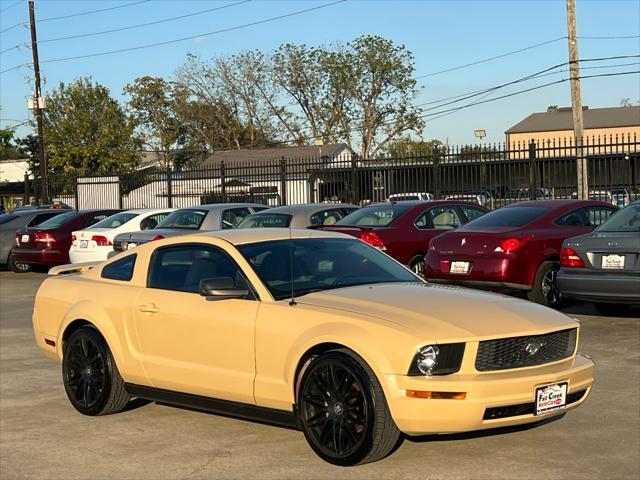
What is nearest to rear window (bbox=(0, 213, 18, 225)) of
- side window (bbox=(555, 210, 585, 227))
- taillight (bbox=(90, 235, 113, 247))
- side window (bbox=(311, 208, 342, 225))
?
taillight (bbox=(90, 235, 113, 247))

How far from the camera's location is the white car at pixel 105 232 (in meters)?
20.3

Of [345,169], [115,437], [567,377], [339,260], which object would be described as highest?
[345,169]

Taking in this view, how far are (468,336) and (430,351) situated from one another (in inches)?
9.4

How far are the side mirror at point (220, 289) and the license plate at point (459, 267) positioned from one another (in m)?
7.06

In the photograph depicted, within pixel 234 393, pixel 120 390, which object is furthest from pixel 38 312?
pixel 234 393

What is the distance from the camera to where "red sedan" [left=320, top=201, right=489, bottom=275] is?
15508 mm

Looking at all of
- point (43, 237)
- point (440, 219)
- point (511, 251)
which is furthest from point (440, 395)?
point (43, 237)

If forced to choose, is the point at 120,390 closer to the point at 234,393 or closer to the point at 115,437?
the point at 115,437

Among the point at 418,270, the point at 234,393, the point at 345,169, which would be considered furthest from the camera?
the point at 345,169

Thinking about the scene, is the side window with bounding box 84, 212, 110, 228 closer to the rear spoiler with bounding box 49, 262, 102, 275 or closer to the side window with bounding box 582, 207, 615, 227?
the side window with bounding box 582, 207, 615, 227

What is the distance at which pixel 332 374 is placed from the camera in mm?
5980

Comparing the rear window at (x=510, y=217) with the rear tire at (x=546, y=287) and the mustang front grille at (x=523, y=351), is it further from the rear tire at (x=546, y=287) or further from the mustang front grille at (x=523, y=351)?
the mustang front grille at (x=523, y=351)

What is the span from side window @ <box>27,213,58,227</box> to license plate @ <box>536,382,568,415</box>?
1968cm

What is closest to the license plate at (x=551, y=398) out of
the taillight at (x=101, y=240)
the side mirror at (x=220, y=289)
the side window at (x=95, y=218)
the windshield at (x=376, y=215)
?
the side mirror at (x=220, y=289)
